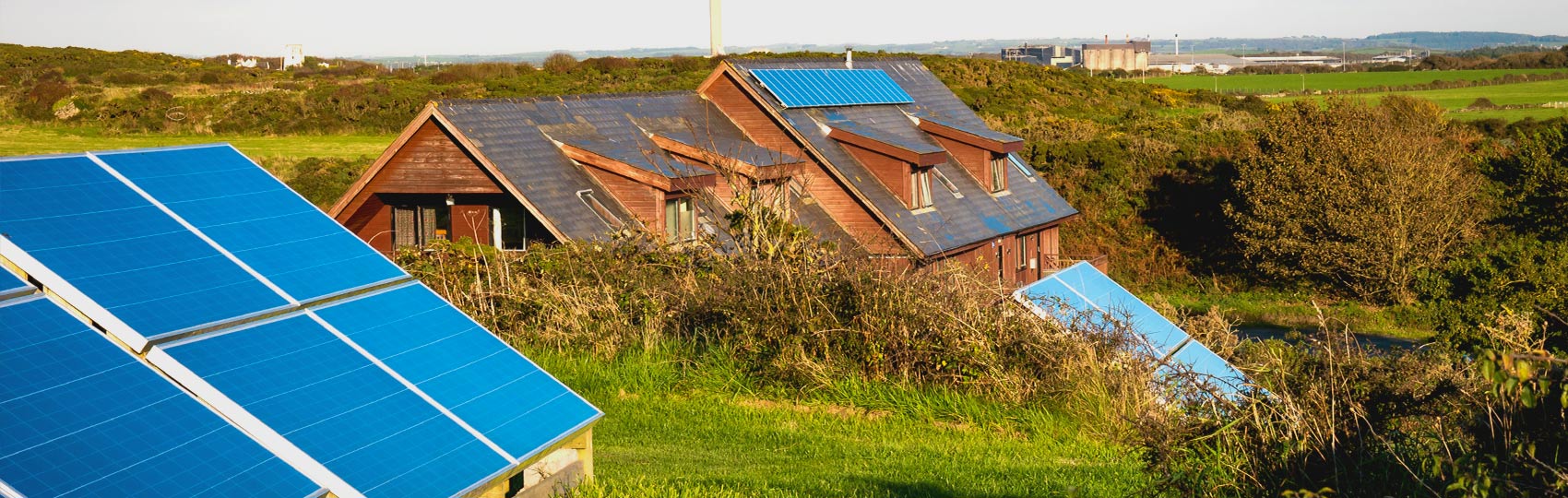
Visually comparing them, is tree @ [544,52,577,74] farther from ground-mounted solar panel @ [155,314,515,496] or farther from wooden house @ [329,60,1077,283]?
ground-mounted solar panel @ [155,314,515,496]

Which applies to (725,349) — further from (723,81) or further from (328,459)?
(723,81)

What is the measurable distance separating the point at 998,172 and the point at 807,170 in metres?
5.72

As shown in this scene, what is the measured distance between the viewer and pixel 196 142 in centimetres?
5212

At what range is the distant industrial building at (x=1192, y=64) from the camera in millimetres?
150488

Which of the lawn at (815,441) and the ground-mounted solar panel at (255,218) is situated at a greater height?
the ground-mounted solar panel at (255,218)

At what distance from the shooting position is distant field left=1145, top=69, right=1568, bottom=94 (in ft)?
337

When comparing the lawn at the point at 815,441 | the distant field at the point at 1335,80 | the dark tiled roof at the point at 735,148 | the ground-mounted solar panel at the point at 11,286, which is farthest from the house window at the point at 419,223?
the distant field at the point at 1335,80

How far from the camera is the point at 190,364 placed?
6.48 metres

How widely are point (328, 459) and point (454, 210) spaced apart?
70.1 ft

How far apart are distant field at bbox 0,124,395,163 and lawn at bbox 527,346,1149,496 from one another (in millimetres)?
41752

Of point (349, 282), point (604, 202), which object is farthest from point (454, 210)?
point (349, 282)

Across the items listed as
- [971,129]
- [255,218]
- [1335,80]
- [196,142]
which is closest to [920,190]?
[971,129]

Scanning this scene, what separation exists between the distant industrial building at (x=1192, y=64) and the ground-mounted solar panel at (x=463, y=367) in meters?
141

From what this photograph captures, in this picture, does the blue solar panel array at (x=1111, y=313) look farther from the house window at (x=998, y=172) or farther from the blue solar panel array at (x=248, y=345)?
the house window at (x=998, y=172)
